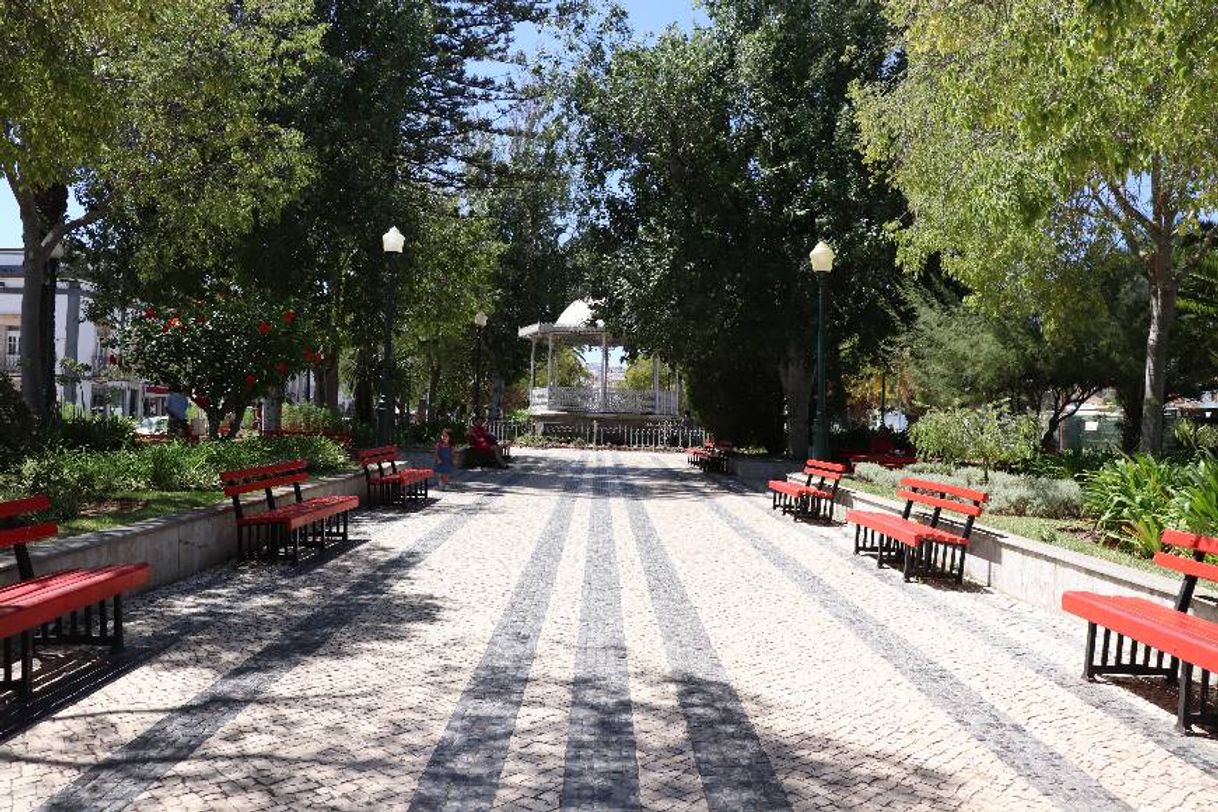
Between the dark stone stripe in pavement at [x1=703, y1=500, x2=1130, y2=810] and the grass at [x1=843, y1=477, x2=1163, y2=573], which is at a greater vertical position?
the grass at [x1=843, y1=477, x2=1163, y2=573]

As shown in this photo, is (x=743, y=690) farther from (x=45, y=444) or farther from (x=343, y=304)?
(x=343, y=304)

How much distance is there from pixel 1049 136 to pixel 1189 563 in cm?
501

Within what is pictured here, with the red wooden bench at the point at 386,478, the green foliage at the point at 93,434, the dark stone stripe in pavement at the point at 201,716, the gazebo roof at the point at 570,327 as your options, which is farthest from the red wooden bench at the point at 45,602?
the gazebo roof at the point at 570,327

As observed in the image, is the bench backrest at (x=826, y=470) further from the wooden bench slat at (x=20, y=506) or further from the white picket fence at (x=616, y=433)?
the white picket fence at (x=616, y=433)

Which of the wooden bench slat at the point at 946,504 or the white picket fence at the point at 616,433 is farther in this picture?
the white picket fence at the point at 616,433

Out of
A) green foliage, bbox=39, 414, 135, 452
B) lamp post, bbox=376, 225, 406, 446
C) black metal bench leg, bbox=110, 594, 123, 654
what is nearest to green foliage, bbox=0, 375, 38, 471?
green foliage, bbox=39, 414, 135, 452

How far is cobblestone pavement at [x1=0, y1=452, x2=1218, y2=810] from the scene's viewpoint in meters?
3.93

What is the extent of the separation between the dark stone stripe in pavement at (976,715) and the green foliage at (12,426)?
8.12m

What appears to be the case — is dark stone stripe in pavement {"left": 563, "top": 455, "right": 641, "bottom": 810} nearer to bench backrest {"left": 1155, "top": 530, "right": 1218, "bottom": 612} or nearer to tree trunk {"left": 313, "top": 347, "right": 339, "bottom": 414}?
bench backrest {"left": 1155, "top": 530, "right": 1218, "bottom": 612}

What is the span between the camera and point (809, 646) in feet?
21.2

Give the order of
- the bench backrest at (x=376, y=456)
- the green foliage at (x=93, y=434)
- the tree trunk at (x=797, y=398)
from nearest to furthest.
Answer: the bench backrest at (x=376, y=456) → the green foliage at (x=93, y=434) → the tree trunk at (x=797, y=398)

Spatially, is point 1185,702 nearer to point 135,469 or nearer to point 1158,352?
point 1158,352

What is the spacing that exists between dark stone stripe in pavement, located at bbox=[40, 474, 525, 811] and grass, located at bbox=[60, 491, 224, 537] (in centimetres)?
219

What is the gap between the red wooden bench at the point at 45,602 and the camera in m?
4.70
